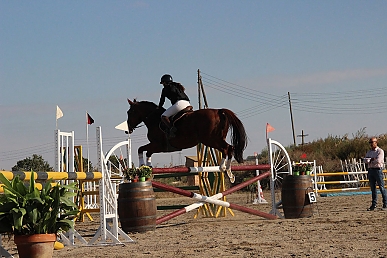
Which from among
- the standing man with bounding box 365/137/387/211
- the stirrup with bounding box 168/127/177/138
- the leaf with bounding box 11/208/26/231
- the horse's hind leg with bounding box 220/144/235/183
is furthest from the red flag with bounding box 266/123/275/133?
the leaf with bounding box 11/208/26/231

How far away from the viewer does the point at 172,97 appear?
9.30 meters

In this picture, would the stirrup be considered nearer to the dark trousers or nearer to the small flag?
the small flag

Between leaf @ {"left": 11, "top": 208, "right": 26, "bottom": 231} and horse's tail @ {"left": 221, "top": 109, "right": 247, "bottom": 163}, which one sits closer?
leaf @ {"left": 11, "top": 208, "right": 26, "bottom": 231}

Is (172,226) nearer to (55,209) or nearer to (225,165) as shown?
(225,165)

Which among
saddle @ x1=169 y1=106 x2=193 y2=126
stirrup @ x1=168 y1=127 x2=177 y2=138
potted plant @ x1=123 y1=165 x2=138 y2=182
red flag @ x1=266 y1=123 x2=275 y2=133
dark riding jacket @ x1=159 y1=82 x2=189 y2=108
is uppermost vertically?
dark riding jacket @ x1=159 y1=82 x2=189 y2=108

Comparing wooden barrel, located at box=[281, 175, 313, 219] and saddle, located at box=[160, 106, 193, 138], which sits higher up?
saddle, located at box=[160, 106, 193, 138]

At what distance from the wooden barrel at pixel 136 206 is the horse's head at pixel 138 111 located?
81.4 inches

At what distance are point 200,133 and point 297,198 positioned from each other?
6.20 ft

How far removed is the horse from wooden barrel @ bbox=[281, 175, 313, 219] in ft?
3.32

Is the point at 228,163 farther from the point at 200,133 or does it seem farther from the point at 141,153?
the point at 141,153

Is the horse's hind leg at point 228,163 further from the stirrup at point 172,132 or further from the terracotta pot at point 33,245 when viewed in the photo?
the terracotta pot at point 33,245

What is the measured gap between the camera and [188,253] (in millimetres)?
5414

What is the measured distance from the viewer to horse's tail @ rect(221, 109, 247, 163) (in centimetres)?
902

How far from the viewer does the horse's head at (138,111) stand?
9.53 metres
